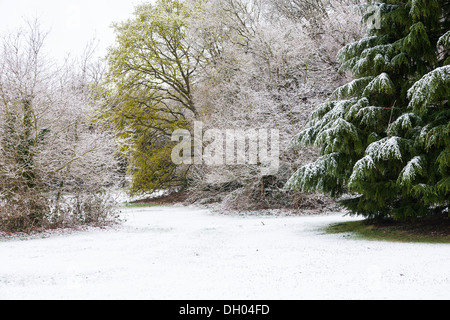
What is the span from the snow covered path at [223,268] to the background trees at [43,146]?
52.5 inches

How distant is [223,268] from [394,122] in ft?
14.7

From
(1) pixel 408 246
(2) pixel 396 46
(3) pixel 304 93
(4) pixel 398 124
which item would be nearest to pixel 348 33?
(3) pixel 304 93

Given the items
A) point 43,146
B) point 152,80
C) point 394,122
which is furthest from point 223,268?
point 152,80

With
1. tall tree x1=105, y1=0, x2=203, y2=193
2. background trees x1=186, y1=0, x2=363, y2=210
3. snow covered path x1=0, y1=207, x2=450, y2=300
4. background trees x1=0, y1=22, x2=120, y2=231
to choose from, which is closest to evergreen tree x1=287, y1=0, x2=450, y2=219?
snow covered path x1=0, y1=207, x2=450, y2=300

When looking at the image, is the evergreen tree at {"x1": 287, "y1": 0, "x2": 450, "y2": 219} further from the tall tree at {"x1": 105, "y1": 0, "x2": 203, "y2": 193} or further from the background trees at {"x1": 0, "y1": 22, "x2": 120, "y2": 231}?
the tall tree at {"x1": 105, "y1": 0, "x2": 203, "y2": 193}

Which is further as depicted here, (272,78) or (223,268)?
(272,78)

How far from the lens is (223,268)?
570 cm

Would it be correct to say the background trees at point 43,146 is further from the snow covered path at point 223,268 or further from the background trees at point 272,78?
the background trees at point 272,78

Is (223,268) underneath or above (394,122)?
underneath

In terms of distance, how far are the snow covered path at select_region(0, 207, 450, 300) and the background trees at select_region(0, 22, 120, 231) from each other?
1333mm

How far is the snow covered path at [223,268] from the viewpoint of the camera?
4.42 m

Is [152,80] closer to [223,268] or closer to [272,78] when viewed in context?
[272,78]

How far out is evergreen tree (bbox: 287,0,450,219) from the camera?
Answer: 6.98 meters
